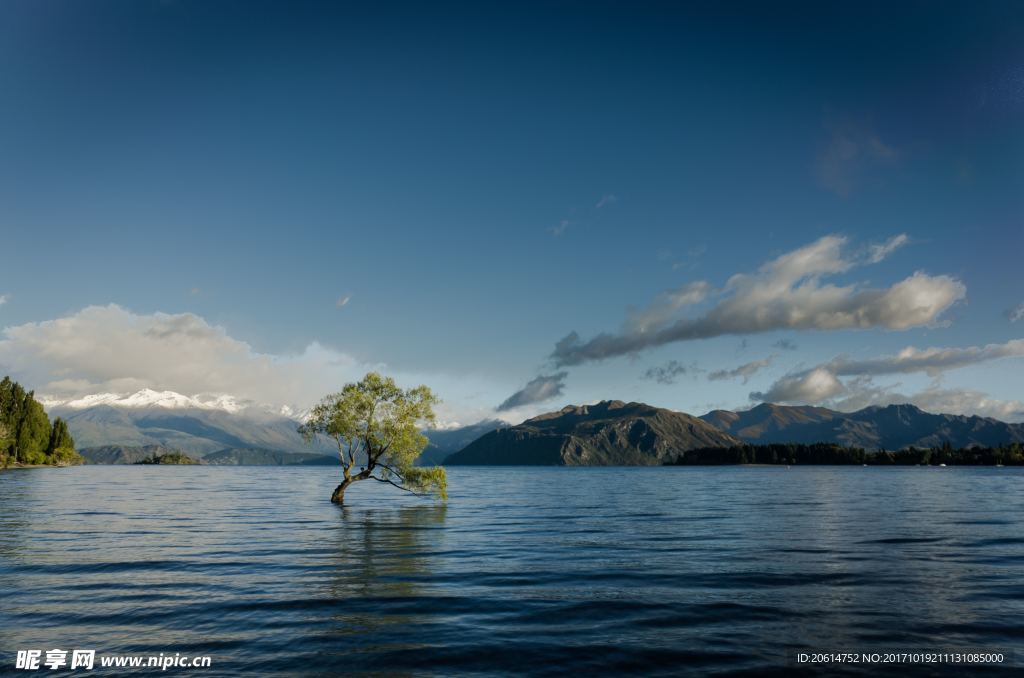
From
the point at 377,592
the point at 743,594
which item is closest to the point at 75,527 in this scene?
the point at 377,592

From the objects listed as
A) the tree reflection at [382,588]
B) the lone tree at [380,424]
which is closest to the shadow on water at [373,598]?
the tree reflection at [382,588]

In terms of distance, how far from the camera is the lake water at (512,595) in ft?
A: 69.1

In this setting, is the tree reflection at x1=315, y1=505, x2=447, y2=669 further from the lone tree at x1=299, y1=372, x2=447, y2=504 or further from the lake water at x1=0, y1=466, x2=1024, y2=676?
the lone tree at x1=299, y1=372, x2=447, y2=504

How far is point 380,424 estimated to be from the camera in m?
75.2

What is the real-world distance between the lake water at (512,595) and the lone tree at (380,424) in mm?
16353

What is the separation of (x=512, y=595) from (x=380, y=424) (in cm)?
4835

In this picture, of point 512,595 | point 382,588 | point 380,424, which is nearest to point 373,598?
point 382,588

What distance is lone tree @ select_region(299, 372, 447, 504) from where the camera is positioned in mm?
74750

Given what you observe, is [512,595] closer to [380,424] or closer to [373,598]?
[373,598]

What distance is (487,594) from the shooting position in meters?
30.1

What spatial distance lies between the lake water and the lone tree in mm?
16353

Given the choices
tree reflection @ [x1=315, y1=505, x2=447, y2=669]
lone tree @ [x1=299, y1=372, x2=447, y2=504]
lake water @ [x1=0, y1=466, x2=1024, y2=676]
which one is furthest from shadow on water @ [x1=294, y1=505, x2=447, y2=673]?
lone tree @ [x1=299, y1=372, x2=447, y2=504]

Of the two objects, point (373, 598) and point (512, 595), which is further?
point (512, 595)

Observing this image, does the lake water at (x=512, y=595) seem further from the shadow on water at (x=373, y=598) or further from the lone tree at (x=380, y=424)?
the lone tree at (x=380, y=424)
